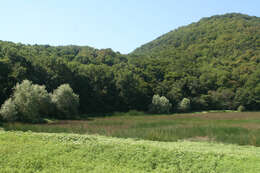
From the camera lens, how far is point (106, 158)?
1077 cm

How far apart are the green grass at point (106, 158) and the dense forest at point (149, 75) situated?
41719mm

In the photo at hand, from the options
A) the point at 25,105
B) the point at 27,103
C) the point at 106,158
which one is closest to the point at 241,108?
the point at 27,103

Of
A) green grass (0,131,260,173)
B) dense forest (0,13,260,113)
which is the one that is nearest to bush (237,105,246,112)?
dense forest (0,13,260,113)

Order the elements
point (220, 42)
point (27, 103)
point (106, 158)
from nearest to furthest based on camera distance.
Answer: point (106, 158), point (27, 103), point (220, 42)

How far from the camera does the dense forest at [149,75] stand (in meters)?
63.9

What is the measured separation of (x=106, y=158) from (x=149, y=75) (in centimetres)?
8363

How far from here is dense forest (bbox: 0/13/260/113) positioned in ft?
210

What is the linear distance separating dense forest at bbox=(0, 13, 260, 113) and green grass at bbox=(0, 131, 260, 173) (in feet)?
137

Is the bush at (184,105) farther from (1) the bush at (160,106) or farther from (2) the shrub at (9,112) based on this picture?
(2) the shrub at (9,112)

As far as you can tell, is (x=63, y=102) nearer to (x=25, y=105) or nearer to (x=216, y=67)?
(x=25, y=105)

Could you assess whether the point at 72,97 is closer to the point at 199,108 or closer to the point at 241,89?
the point at 199,108

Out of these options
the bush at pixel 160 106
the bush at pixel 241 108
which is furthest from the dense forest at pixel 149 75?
the bush at pixel 160 106

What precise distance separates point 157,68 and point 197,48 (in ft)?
139

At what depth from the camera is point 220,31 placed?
141750 millimetres
